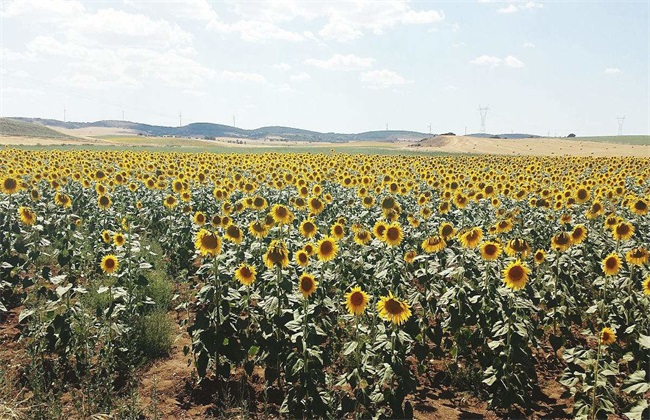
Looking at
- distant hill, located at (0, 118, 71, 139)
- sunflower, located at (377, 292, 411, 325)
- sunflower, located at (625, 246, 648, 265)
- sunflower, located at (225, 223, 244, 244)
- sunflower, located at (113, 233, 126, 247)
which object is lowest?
sunflower, located at (377, 292, 411, 325)

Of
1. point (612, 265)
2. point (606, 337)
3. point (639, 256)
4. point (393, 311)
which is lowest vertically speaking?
point (606, 337)

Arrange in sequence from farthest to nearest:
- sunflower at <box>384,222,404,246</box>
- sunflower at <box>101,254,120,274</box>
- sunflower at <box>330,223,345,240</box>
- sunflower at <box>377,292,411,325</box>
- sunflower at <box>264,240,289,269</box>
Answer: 1. sunflower at <box>330,223,345,240</box>
2. sunflower at <box>101,254,120,274</box>
3. sunflower at <box>384,222,404,246</box>
4. sunflower at <box>264,240,289,269</box>
5. sunflower at <box>377,292,411,325</box>

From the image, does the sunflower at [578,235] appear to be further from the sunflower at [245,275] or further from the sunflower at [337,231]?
the sunflower at [245,275]

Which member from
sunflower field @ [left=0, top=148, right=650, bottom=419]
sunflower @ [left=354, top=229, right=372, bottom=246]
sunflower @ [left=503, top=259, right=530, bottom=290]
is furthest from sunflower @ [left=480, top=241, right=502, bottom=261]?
sunflower @ [left=354, top=229, right=372, bottom=246]

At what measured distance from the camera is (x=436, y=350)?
652 centimetres

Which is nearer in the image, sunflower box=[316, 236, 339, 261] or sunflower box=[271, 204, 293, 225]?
sunflower box=[316, 236, 339, 261]

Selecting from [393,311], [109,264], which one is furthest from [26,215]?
[393,311]

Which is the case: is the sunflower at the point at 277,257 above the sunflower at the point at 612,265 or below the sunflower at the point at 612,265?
above

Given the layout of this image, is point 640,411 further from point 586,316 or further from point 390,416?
point 586,316

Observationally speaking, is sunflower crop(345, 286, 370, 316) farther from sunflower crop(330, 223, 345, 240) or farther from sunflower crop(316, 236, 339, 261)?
sunflower crop(330, 223, 345, 240)

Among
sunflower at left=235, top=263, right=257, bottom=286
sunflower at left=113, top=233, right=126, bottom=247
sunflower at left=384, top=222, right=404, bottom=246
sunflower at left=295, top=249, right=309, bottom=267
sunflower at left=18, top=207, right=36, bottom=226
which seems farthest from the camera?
sunflower at left=18, top=207, right=36, bottom=226

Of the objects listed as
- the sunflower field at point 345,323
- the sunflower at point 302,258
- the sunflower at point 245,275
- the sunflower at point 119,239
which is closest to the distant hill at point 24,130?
the sunflower at point 119,239

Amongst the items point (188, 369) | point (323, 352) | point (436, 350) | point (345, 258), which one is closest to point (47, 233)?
point (188, 369)

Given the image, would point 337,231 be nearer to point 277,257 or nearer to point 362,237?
point 362,237
